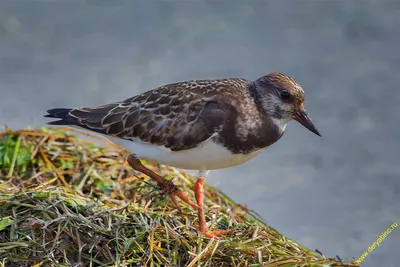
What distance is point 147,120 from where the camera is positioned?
5.23 meters

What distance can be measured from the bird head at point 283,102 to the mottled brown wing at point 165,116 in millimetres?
282

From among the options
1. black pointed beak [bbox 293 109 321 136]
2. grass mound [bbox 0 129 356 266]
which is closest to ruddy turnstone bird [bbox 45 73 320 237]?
black pointed beak [bbox 293 109 321 136]

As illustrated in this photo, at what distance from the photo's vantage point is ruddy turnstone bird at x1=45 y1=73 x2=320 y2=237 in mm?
4871

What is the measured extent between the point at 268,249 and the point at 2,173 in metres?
2.29

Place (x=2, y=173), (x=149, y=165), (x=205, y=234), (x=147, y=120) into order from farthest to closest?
1. (x=149, y=165)
2. (x=2, y=173)
3. (x=147, y=120)
4. (x=205, y=234)

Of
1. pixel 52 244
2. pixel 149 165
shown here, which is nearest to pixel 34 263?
pixel 52 244

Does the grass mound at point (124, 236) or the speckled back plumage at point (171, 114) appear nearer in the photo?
the grass mound at point (124, 236)

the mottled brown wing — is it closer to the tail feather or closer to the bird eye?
the tail feather

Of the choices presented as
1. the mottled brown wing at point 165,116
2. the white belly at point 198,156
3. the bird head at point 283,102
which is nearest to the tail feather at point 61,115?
the mottled brown wing at point 165,116

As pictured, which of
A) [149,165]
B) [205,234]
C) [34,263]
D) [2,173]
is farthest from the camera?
[149,165]

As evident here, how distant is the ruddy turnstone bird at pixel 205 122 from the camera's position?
4.87 m

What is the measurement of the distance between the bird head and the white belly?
0.85 feet

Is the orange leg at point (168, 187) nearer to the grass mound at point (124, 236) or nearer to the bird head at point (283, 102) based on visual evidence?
the grass mound at point (124, 236)

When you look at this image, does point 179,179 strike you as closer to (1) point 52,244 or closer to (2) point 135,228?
(2) point 135,228
